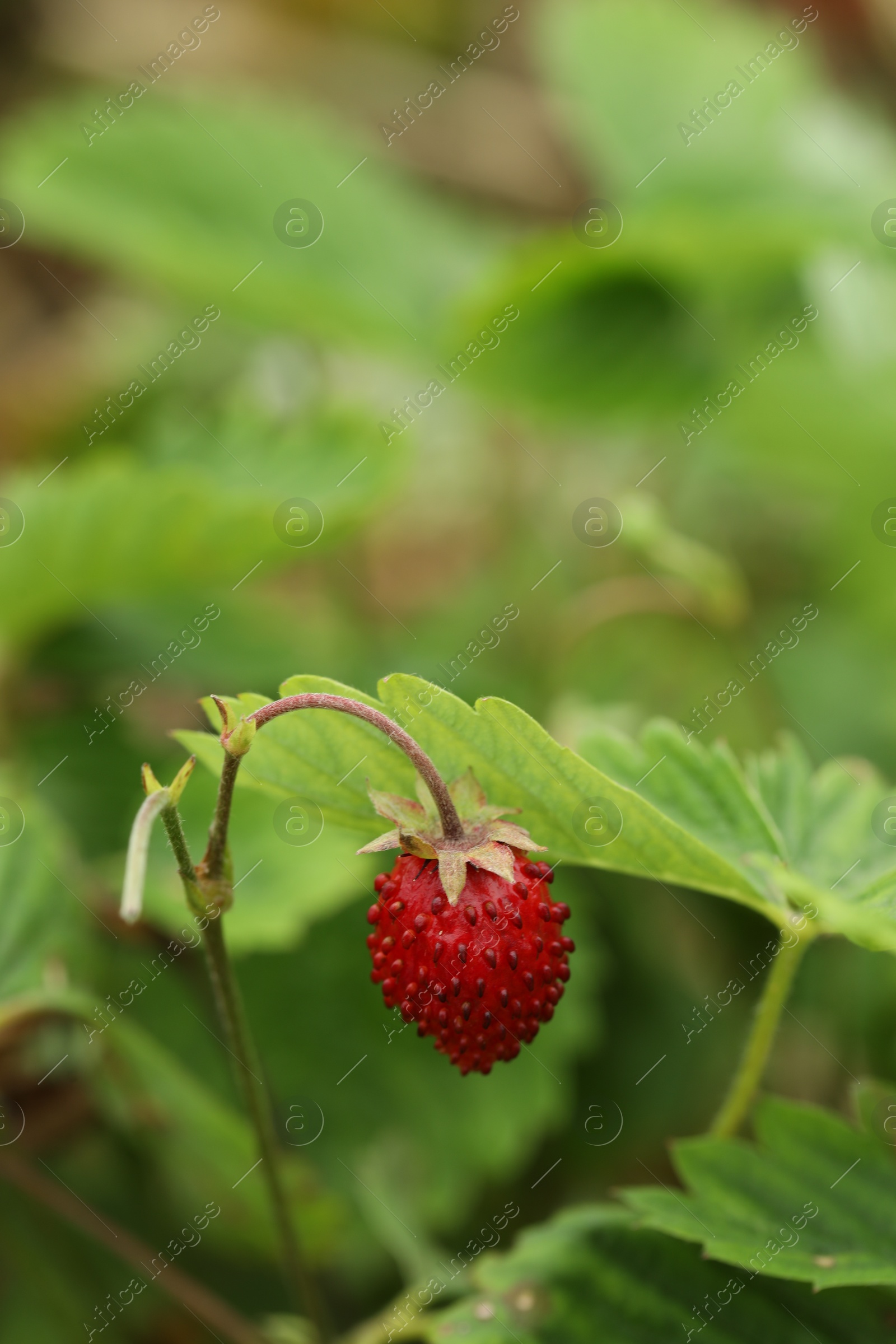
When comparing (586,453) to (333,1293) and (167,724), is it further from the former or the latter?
(333,1293)

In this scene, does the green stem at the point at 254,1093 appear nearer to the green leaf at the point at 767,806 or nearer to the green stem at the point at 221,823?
the green stem at the point at 221,823

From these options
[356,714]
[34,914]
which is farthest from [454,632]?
[356,714]

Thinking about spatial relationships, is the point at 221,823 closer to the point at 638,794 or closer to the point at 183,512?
the point at 638,794

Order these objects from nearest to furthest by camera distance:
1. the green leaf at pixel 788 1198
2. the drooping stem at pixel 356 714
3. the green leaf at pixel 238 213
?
the drooping stem at pixel 356 714 → the green leaf at pixel 788 1198 → the green leaf at pixel 238 213

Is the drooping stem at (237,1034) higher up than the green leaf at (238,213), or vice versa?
the green leaf at (238,213)

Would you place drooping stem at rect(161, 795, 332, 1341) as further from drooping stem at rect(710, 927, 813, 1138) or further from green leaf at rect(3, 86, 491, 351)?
green leaf at rect(3, 86, 491, 351)

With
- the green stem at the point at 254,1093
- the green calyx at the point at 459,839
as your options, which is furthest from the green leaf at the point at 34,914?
the green calyx at the point at 459,839

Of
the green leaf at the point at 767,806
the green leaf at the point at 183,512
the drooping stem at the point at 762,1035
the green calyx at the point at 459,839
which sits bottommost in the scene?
the drooping stem at the point at 762,1035
